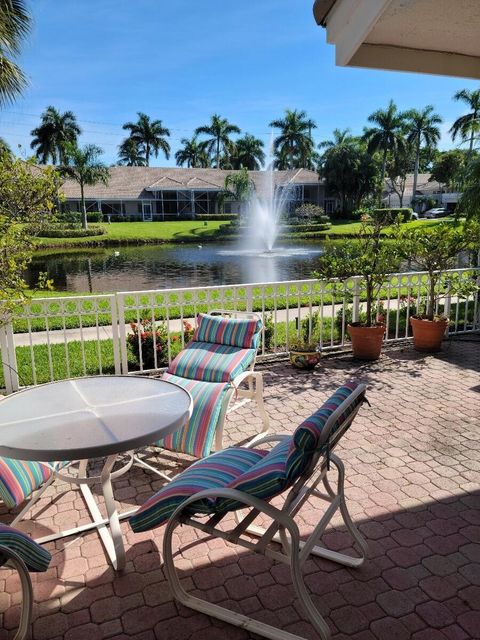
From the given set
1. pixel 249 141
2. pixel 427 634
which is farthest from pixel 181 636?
pixel 249 141

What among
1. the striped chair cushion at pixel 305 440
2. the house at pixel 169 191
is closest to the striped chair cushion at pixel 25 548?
the striped chair cushion at pixel 305 440

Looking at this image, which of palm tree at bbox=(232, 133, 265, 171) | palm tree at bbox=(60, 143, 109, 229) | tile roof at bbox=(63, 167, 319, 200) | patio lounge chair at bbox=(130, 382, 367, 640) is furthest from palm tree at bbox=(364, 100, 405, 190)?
patio lounge chair at bbox=(130, 382, 367, 640)

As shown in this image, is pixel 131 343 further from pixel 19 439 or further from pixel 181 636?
pixel 181 636

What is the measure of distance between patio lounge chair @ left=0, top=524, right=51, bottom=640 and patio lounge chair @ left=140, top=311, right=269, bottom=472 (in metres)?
1.50

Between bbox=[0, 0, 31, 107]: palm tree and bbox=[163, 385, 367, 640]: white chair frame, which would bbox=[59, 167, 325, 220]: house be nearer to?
bbox=[0, 0, 31, 107]: palm tree

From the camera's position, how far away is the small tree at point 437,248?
20.9 ft

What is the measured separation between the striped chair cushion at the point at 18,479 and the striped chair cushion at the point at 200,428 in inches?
34.1

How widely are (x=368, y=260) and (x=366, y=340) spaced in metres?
1.02

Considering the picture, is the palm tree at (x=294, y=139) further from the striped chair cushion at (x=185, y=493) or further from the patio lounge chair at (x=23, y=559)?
the patio lounge chair at (x=23, y=559)

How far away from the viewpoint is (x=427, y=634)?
6.90ft

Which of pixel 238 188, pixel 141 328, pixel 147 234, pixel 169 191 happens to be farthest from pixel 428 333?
pixel 169 191

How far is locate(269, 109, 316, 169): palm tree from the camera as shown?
54.3m

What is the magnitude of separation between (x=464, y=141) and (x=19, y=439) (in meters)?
9.24

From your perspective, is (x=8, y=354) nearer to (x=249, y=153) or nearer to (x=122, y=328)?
(x=122, y=328)
